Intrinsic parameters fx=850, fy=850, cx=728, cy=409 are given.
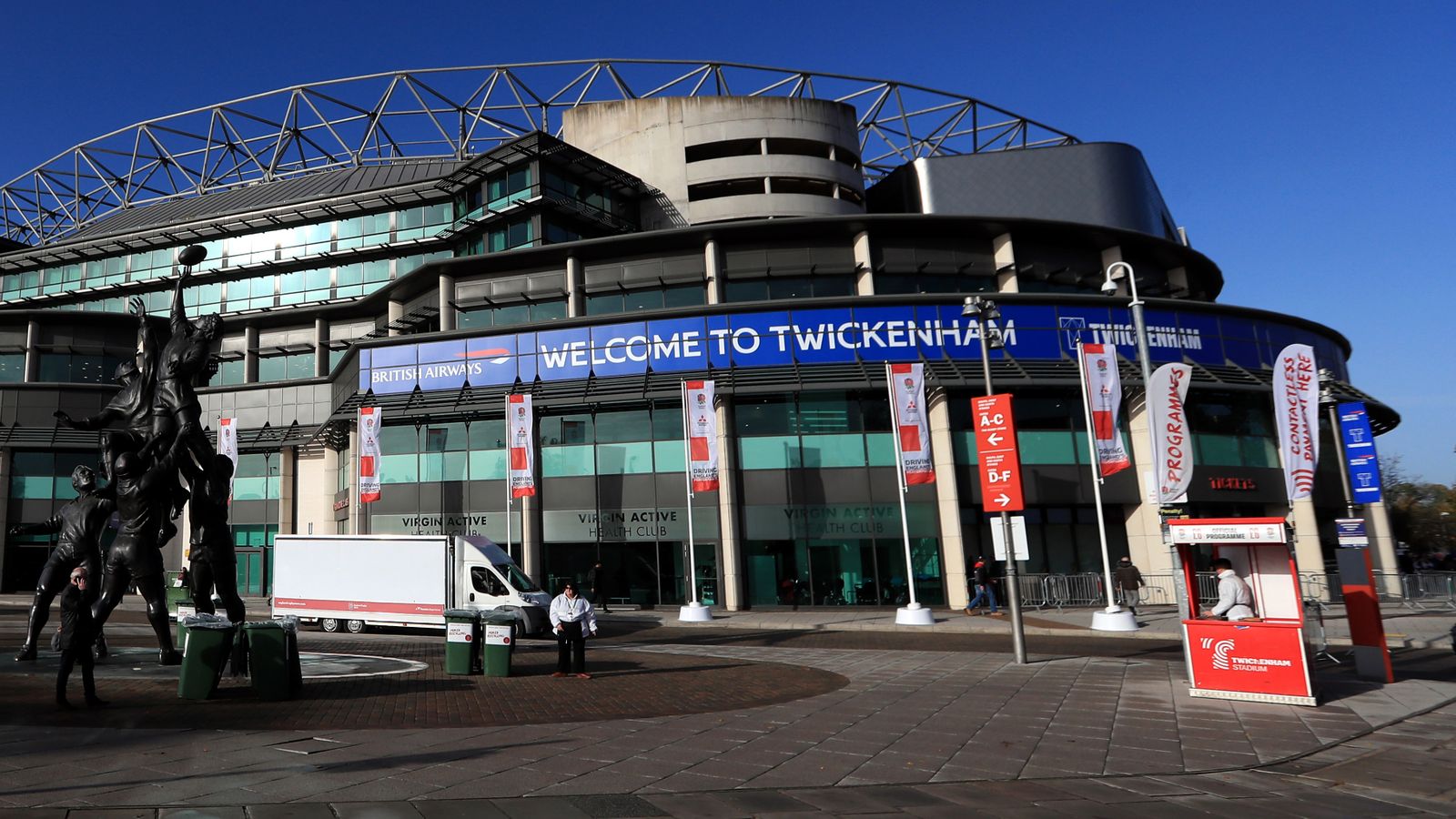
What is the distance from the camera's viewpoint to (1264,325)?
121 feet

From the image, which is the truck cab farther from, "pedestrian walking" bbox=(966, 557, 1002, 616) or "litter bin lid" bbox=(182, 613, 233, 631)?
"pedestrian walking" bbox=(966, 557, 1002, 616)

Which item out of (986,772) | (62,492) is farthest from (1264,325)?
(62,492)

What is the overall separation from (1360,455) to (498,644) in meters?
31.3

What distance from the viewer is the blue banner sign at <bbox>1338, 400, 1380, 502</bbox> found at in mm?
29484

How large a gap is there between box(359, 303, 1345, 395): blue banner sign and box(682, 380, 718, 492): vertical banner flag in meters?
3.39

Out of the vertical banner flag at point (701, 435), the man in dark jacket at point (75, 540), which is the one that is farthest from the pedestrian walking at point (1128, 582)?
the man in dark jacket at point (75, 540)

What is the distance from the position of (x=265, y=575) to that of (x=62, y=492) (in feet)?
43.5

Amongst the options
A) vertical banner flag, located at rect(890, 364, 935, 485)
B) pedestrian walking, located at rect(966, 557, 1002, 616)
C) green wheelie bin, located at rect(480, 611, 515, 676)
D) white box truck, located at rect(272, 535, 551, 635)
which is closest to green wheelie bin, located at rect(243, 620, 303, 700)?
green wheelie bin, located at rect(480, 611, 515, 676)

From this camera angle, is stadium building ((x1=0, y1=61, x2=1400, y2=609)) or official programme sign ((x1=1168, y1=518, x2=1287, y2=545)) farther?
stadium building ((x1=0, y1=61, x2=1400, y2=609))

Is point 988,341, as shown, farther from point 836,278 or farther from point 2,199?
point 2,199

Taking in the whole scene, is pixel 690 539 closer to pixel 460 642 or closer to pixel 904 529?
pixel 904 529

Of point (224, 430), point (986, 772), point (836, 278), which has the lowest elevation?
point (986, 772)

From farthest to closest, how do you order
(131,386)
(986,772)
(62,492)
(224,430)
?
(62,492) → (224,430) → (131,386) → (986,772)

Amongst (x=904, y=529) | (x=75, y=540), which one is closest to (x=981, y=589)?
(x=904, y=529)
